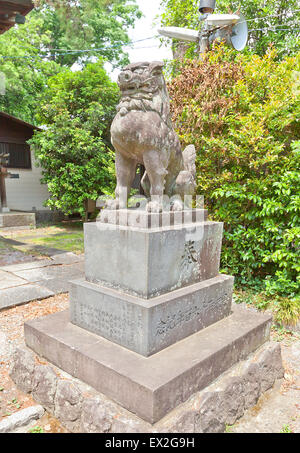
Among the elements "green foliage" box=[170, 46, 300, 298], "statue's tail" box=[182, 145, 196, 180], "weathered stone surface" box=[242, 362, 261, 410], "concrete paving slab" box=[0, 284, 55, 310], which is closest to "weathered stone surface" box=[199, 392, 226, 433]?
"weathered stone surface" box=[242, 362, 261, 410]

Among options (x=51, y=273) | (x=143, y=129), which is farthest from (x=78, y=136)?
(x=143, y=129)

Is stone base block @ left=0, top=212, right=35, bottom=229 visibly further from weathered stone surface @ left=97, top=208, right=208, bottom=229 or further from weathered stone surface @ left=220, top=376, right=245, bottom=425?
weathered stone surface @ left=220, top=376, right=245, bottom=425

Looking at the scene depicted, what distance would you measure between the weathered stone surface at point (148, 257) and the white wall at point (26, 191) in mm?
9944

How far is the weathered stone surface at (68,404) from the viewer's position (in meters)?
2.11

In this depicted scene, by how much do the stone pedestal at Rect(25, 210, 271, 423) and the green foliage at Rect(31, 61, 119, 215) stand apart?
21.0ft

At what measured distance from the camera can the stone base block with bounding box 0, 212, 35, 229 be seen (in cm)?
953

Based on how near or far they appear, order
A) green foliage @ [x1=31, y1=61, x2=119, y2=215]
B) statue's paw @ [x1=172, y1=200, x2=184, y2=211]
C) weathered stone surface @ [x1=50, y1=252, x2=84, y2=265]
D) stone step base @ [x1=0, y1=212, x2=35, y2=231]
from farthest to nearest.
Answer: stone step base @ [x1=0, y1=212, x2=35, y2=231], green foliage @ [x1=31, y1=61, x2=119, y2=215], weathered stone surface @ [x1=50, y1=252, x2=84, y2=265], statue's paw @ [x1=172, y1=200, x2=184, y2=211]

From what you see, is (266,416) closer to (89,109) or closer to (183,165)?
(183,165)

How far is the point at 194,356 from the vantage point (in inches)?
87.4

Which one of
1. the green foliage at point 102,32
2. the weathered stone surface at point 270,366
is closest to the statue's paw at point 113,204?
the weathered stone surface at point 270,366

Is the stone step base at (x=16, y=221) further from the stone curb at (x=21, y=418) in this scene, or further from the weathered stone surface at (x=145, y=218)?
the stone curb at (x=21, y=418)

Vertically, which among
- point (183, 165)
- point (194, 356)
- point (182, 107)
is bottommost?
point (194, 356)

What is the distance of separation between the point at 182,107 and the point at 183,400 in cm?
423
